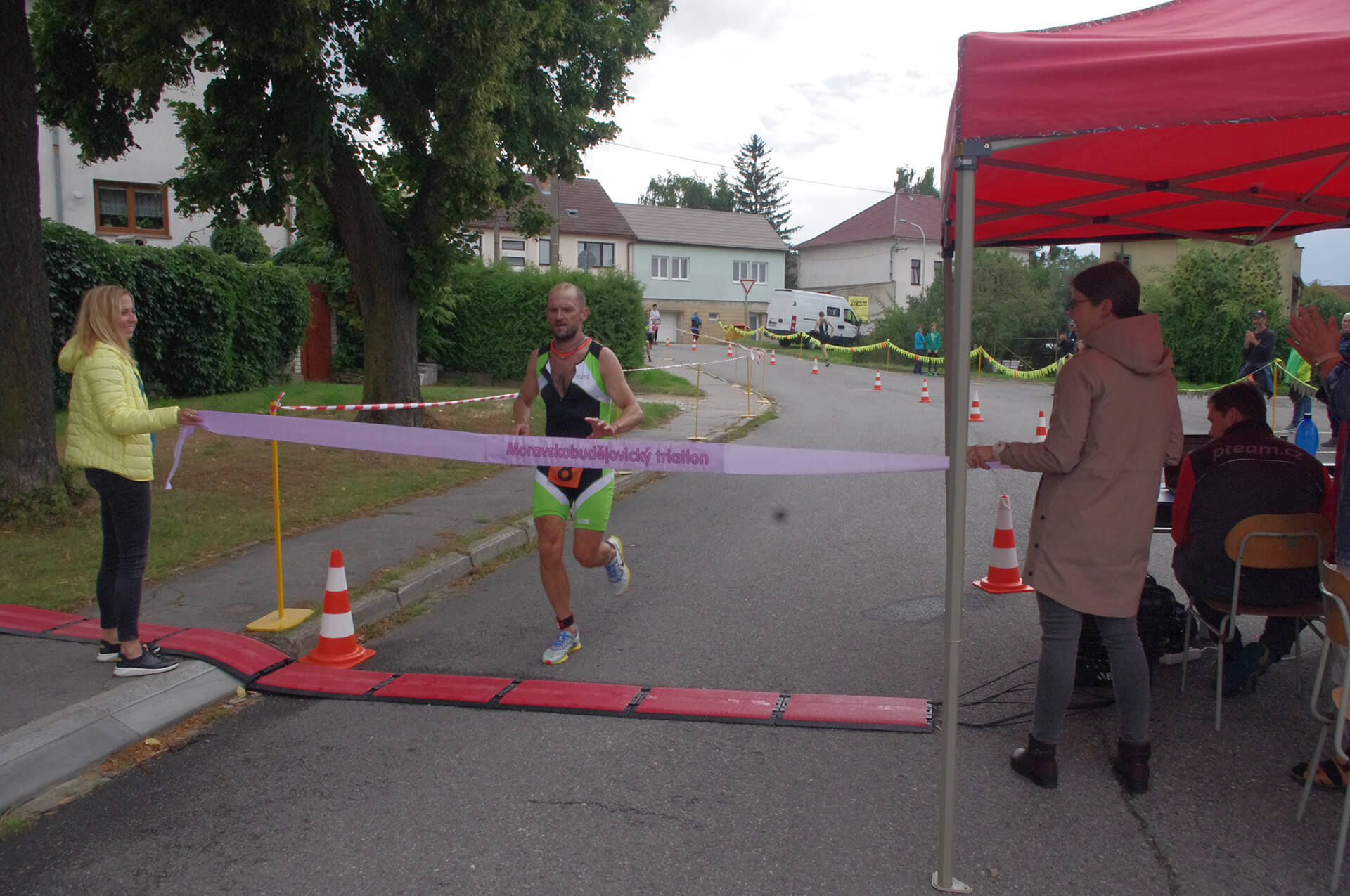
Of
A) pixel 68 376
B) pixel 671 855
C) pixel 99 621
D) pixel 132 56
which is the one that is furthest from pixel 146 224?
pixel 671 855

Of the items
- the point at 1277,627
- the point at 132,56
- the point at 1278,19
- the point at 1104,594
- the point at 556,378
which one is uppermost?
the point at 132,56

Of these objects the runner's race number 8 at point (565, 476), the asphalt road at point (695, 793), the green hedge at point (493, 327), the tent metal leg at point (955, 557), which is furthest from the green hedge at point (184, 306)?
the tent metal leg at point (955, 557)

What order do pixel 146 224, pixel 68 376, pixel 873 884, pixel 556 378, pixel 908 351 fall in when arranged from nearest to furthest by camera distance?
pixel 873 884, pixel 556 378, pixel 68 376, pixel 146 224, pixel 908 351

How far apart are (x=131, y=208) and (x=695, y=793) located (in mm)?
25649

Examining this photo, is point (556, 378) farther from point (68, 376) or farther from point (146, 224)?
point (146, 224)

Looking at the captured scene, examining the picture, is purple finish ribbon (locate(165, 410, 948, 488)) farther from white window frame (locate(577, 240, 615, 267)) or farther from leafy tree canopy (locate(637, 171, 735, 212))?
leafy tree canopy (locate(637, 171, 735, 212))

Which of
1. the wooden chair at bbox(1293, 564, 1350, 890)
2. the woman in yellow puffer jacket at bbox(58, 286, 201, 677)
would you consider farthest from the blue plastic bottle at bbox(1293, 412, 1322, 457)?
the woman in yellow puffer jacket at bbox(58, 286, 201, 677)

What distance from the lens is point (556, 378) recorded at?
5.09 meters

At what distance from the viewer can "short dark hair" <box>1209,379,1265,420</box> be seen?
4352 mm

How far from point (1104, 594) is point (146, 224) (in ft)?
86.9

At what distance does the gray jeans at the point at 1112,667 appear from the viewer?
3.64 meters

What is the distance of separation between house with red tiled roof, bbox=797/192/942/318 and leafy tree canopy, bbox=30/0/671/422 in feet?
161

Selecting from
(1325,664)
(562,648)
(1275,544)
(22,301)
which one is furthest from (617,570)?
(22,301)

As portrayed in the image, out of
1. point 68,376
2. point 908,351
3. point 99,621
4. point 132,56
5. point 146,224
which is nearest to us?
point 99,621
